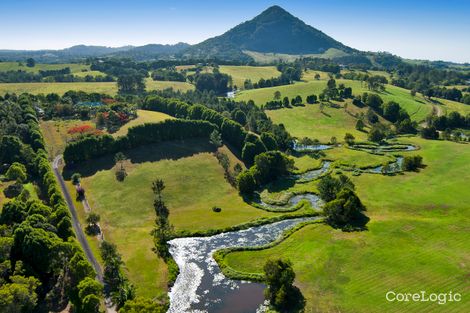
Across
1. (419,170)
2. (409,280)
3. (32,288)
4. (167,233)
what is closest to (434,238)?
(409,280)

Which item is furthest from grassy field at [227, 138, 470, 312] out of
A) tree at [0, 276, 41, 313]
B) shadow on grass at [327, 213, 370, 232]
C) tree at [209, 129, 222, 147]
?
tree at [209, 129, 222, 147]

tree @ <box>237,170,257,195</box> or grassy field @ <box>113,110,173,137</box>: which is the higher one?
grassy field @ <box>113,110,173,137</box>

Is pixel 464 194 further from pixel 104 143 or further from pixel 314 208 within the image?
pixel 104 143

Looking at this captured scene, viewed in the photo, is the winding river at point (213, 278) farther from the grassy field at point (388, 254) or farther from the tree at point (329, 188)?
the grassy field at point (388, 254)

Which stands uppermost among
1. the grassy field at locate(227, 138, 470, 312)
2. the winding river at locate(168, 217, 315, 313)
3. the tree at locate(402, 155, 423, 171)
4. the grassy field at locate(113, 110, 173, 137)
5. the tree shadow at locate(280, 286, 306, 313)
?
the grassy field at locate(113, 110, 173, 137)

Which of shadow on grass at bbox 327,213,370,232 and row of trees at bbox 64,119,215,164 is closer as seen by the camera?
shadow on grass at bbox 327,213,370,232

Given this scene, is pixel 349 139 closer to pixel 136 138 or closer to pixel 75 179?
pixel 136 138

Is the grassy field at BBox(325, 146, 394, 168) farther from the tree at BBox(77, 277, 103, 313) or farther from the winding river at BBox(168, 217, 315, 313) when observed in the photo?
the tree at BBox(77, 277, 103, 313)

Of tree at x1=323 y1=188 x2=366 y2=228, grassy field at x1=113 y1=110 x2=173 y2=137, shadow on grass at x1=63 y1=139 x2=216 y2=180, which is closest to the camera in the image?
tree at x1=323 y1=188 x2=366 y2=228
